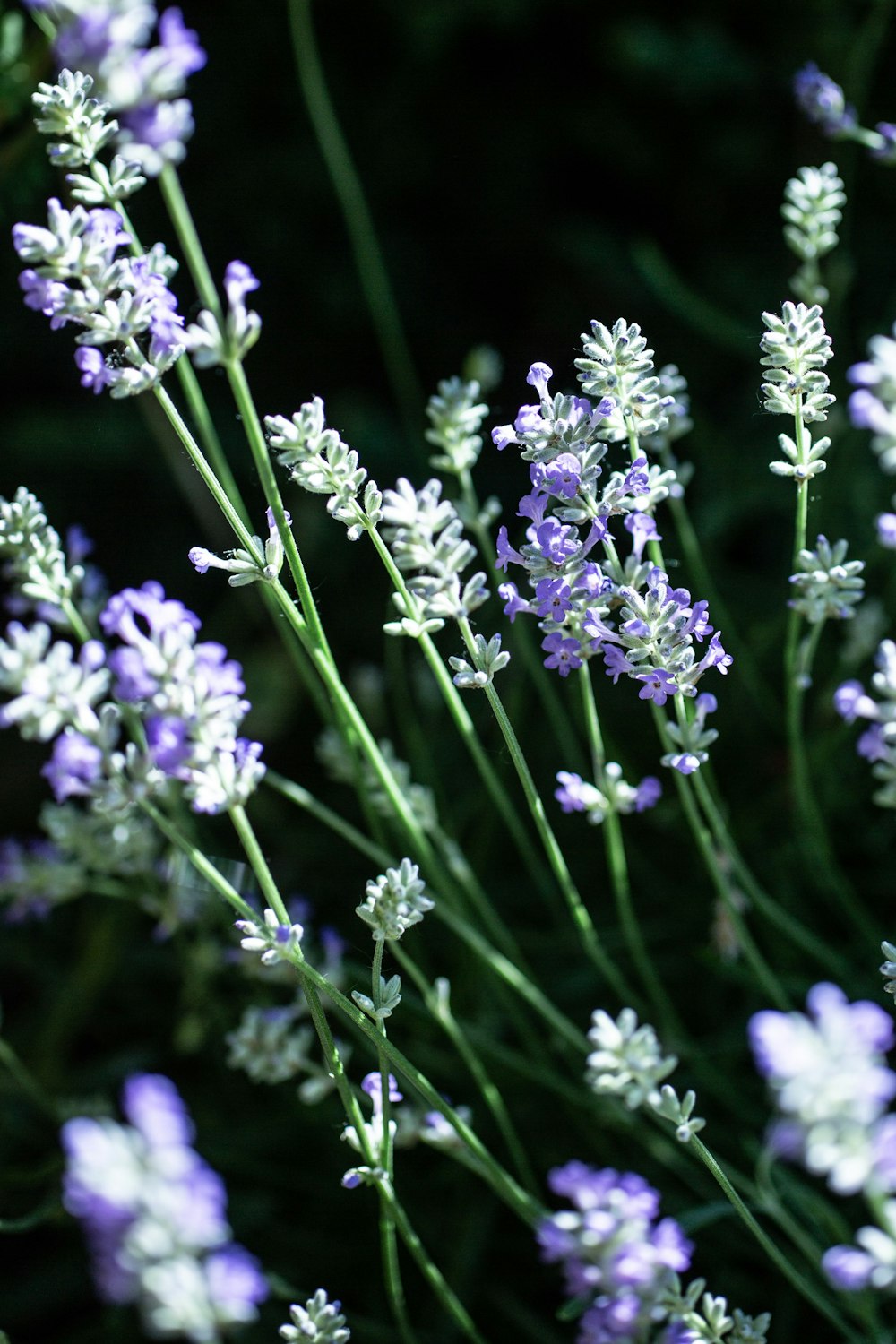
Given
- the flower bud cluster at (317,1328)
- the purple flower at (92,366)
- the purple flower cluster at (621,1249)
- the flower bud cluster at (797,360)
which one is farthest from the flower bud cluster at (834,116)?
the flower bud cluster at (317,1328)

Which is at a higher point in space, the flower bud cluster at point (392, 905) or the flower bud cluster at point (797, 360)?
the flower bud cluster at point (797, 360)

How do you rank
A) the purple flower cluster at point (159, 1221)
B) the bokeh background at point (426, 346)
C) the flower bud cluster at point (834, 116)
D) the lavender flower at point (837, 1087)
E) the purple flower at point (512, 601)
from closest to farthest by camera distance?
the lavender flower at point (837, 1087)
the purple flower cluster at point (159, 1221)
the purple flower at point (512, 601)
the flower bud cluster at point (834, 116)
the bokeh background at point (426, 346)

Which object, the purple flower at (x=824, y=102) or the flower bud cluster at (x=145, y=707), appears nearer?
the flower bud cluster at (x=145, y=707)

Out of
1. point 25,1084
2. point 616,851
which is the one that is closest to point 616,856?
point 616,851

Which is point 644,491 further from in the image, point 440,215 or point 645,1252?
point 440,215

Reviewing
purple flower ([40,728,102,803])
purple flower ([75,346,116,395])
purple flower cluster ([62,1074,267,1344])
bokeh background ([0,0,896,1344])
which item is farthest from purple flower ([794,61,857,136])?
purple flower cluster ([62,1074,267,1344])

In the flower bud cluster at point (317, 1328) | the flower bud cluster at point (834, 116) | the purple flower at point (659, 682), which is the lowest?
the flower bud cluster at point (317, 1328)

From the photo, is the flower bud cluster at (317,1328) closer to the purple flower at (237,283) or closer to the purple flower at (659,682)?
the purple flower at (659,682)
